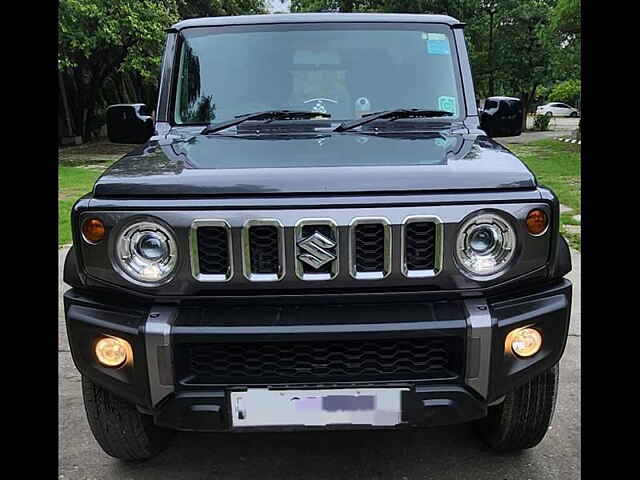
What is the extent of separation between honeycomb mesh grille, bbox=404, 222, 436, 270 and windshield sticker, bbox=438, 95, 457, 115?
50.6 inches

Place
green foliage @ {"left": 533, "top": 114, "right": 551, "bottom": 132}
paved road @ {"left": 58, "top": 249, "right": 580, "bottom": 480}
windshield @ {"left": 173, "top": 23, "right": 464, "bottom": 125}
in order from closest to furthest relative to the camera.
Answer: paved road @ {"left": 58, "top": 249, "right": 580, "bottom": 480}, windshield @ {"left": 173, "top": 23, "right": 464, "bottom": 125}, green foliage @ {"left": 533, "top": 114, "right": 551, "bottom": 132}

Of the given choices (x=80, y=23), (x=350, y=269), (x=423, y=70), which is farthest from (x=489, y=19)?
(x=350, y=269)

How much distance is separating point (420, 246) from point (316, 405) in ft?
2.20

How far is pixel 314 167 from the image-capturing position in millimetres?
2449

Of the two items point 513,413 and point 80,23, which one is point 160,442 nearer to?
point 513,413

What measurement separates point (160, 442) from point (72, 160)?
16318 mm

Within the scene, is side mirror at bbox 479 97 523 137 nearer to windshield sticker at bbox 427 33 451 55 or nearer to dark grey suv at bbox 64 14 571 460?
windshield sticker at bbox 427 33 451 55

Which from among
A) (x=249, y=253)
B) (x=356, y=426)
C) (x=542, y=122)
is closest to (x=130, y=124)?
(x=249, y=253)

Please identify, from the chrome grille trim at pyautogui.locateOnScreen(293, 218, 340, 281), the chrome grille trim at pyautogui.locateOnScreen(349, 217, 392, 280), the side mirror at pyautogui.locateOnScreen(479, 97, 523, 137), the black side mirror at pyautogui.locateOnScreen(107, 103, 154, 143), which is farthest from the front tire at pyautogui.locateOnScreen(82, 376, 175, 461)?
the side mirror at pyautogui.locateOnScreen(479, 97, 523, 137)

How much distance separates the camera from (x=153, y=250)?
2.36 metres

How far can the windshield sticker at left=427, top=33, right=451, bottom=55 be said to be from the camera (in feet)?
11.6

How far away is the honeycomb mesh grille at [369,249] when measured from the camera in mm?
2300

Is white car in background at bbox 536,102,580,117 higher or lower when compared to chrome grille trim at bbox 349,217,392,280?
lower

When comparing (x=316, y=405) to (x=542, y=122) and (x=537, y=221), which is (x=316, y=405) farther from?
(x=542, y=122)
